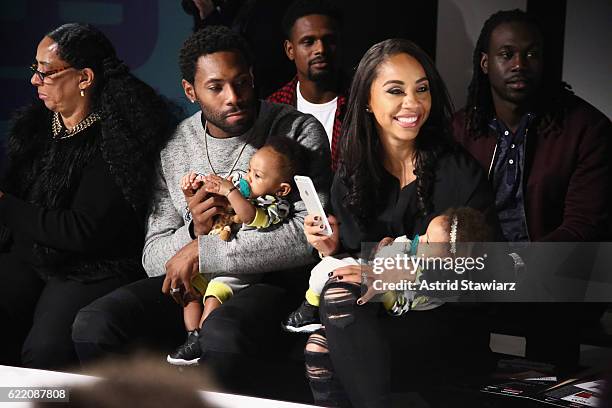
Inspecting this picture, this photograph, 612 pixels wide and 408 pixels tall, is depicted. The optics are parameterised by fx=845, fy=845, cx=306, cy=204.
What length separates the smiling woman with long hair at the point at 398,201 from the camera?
2781 mm

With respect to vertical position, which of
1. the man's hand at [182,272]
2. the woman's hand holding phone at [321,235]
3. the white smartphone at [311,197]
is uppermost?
the white smartphone at [311,197]

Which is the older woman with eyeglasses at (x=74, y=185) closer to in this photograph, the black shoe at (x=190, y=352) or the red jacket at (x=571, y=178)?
the black shoe at (x=190, y=352)

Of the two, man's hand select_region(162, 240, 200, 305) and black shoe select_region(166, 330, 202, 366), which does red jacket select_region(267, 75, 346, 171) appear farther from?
black shoe select_region(166, 330, 202, 366)

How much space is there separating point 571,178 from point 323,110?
0.87 metres

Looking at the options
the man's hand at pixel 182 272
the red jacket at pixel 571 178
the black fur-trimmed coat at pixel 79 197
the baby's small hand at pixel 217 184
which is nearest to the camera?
the red jacket at pixel 571 178

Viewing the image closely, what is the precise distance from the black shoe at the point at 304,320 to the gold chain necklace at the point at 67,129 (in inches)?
44.5

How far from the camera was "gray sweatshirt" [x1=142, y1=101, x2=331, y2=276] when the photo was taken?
299 centimetres

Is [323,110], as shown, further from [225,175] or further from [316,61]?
[225,175]

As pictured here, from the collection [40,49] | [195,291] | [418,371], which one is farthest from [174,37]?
[418,371]

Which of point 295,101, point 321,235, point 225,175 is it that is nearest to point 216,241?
point 225,175

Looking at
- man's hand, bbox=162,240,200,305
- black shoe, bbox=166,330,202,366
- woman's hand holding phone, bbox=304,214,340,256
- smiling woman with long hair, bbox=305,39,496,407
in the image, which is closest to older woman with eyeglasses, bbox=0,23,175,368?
man's hand, bbox=162,240,200,305

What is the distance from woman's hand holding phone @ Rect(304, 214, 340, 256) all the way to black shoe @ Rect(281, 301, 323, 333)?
0.20 m

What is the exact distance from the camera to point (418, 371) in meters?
2.83

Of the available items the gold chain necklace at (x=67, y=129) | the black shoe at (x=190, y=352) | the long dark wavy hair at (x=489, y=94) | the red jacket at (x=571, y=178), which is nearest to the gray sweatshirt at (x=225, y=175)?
the black shoe at (x=190, y=352)
